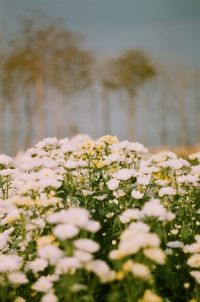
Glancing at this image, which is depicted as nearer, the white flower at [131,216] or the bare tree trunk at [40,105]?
the white flower at [131,216]

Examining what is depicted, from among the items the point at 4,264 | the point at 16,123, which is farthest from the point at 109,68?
the point at 4,264

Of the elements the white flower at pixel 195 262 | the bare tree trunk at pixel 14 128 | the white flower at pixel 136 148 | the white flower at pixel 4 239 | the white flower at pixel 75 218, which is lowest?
the white flower at pixel 195 262

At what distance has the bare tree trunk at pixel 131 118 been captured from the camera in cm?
3233

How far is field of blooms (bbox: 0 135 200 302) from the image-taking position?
2500mm

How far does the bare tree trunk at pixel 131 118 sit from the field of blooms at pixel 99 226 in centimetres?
2725

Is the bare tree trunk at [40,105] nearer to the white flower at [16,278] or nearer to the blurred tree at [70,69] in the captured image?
the blurred tree at [70,69]

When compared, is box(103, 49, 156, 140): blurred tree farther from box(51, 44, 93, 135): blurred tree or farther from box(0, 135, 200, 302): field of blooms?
box(0, 135, 200, 302): field of blooms

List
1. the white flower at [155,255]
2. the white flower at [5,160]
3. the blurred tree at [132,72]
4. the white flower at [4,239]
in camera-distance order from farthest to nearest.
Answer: the blurred tree at [132,72] → the white flower at [5,160] → the white flower at [4,239] → the white flower at [155,255]

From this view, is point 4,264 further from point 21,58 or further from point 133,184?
point 21,58

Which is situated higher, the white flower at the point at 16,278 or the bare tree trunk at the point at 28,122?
the bare tree trunk at the point at 28,122

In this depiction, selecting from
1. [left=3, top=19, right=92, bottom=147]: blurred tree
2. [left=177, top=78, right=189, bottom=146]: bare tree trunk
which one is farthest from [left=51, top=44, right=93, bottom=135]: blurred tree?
[left=177, top=78, right=189, bottom=146]: bare tree trunk

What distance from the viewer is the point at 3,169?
462 cm

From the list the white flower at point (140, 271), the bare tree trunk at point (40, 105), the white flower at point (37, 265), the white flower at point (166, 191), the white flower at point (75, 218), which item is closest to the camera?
the white flower at point (140, 271)

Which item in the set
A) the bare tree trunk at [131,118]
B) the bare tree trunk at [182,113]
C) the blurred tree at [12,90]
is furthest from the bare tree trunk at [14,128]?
the bare tree trunk at [182,113]
